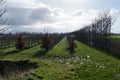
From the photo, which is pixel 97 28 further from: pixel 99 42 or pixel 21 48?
pixel 21 48

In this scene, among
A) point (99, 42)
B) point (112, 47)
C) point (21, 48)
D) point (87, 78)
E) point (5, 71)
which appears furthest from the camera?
point (99, 42)

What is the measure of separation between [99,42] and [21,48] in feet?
84.0

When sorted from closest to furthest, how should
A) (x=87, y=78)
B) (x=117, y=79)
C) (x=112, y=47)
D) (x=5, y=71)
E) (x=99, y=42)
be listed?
(x=117, y=79) → (x=87, y=78) → (x=5, y=71) → (x=112, y=47) → (x=99, y=42)

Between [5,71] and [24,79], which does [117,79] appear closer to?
[24,79]

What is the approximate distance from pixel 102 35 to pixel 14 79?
68.8m

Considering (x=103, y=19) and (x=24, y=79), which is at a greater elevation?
(x=103, y=19)

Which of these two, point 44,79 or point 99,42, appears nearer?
point 44,79

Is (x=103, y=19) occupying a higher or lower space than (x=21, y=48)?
higher

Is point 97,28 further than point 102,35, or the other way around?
point 97,28

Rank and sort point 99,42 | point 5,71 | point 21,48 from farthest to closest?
point 99,42
point 21,48
point 5,71

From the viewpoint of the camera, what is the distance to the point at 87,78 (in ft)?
91.2

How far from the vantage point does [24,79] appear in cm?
2631

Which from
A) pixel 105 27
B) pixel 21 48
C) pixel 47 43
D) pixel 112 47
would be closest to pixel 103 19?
pixel 105 27

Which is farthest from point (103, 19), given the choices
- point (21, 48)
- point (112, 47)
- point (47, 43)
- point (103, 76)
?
point (103, 76)
